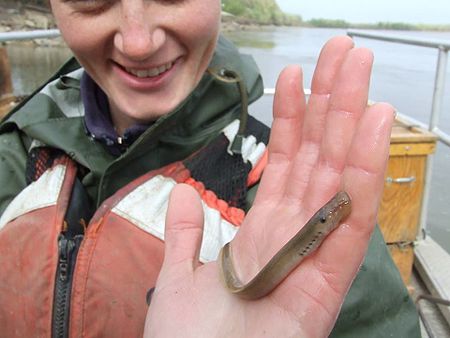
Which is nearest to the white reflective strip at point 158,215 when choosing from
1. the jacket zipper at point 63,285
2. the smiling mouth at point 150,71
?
the jacket zipper at point 63,285

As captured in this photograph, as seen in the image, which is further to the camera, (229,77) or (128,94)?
(229,77)

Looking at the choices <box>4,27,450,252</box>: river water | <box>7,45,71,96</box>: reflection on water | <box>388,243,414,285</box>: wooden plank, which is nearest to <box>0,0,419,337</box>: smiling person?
<box>4,27,450,252</box>: river water

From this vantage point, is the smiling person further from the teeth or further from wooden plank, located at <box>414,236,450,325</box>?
wooden plank, located at <box>414,236,450,325</box>

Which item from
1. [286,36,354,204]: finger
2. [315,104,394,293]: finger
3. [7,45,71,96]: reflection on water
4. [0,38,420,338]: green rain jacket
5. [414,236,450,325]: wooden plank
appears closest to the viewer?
[315,104,394,293]: finger

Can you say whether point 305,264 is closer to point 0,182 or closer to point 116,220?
point 116,220

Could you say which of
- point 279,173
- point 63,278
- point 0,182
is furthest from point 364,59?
point 0,182

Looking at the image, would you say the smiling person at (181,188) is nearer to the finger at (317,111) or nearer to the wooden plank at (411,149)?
the finger at (317,111)

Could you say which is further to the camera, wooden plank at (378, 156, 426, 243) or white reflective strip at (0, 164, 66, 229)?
wooden plank at (378, 156, 426, 243)

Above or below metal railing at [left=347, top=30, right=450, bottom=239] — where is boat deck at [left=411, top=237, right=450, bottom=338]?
below

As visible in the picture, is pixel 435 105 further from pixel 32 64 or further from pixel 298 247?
pixel 32 64
